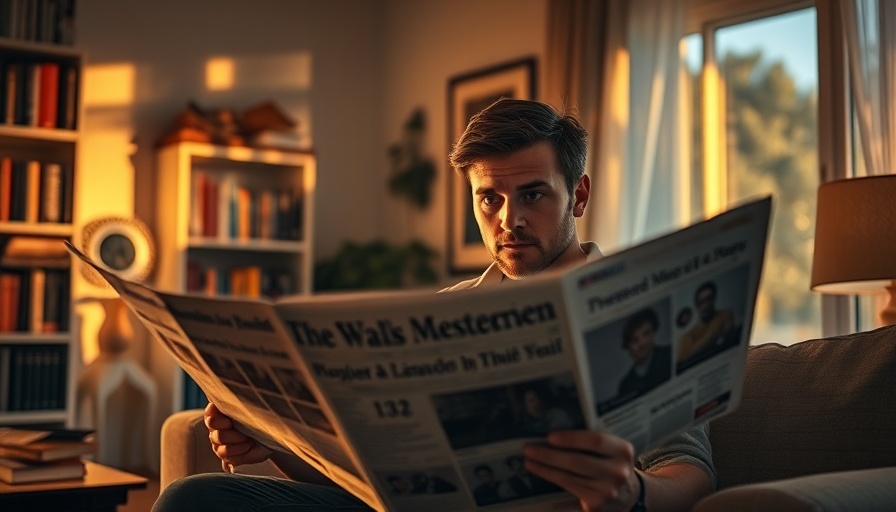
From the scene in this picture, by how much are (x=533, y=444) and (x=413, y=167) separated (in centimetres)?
406

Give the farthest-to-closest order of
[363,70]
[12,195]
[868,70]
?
[363,70] → [12,195] → [868,70]

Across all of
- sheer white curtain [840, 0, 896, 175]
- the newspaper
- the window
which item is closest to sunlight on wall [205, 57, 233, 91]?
the window

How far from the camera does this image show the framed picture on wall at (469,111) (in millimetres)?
4566

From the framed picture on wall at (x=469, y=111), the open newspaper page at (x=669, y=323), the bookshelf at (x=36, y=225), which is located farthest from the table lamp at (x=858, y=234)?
the bookshelf at (x=36, y=225)

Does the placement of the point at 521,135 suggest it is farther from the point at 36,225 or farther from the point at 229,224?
the point at 229,224

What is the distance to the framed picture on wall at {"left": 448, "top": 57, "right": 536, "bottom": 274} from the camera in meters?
4.57

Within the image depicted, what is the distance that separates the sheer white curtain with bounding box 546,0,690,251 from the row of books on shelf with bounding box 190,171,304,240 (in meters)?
1.35

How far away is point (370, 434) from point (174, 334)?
0.30 m

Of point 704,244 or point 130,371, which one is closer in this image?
point 704,244

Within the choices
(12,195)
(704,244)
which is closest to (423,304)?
(704,244)

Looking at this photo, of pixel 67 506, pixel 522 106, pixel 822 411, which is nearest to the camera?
pixel 822 411

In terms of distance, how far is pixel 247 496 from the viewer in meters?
1.49

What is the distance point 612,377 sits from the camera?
1019 mm

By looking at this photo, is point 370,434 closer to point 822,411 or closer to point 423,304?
point 423,304
